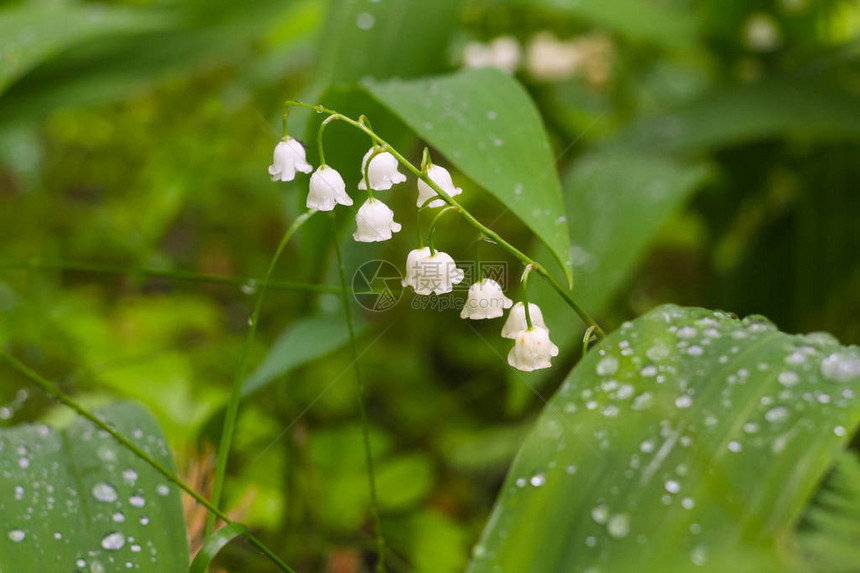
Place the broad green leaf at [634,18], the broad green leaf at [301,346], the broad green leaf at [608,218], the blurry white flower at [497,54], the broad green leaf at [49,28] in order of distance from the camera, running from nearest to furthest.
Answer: the broad green leaf at [301,346] < the broad green leaf at [608,218] < the broad green leaf at [49,28] < the broad green leaf at [634,18] < the blurry white flower at [497,54]

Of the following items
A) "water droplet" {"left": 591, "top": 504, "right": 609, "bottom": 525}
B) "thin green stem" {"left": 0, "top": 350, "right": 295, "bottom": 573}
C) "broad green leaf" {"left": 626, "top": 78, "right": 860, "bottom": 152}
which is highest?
"broad green leaf" {"left": 626, "top": 78, "right": 860, "bottom": 152}

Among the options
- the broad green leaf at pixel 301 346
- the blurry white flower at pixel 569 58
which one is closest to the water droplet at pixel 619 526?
the broad green leaf at pixel 301 346

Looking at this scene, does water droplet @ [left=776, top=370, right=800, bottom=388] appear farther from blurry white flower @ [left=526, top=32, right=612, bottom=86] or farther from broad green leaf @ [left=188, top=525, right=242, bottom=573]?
blurry white flower @ [left=526, top=32, right=612, bottom=86]

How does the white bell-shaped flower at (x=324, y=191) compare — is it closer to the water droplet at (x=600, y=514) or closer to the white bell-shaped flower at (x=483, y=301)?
the white bell-shaped flower at (x=483, y=301)

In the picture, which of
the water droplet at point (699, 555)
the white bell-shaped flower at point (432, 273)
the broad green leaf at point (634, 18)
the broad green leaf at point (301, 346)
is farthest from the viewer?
the broad green leaf at point (634, 18)

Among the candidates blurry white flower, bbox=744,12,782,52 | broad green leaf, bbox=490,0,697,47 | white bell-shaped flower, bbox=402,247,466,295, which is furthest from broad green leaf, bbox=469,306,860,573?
blurry white flower, bbox=744,12,782,52

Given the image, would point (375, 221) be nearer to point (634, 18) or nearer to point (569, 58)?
point (634, 18)
